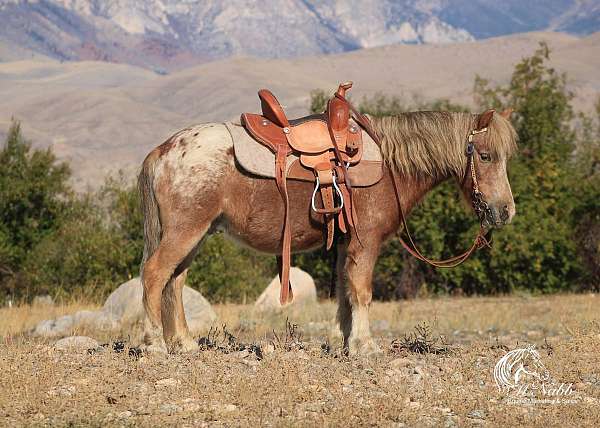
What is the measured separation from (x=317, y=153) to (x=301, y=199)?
0.47m

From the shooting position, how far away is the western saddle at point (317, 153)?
8023 millimetres

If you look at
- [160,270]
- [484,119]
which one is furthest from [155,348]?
[484,119]

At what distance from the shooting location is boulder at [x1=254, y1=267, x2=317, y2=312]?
1819cm

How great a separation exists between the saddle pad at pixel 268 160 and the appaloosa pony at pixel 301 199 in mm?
76

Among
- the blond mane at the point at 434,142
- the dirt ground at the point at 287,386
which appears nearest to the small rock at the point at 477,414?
the dirt ground at the point at 287,386

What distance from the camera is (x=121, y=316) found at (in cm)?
1336

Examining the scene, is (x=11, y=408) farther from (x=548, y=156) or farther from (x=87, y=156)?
(x=87, y=156)

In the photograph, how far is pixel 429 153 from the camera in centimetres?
845

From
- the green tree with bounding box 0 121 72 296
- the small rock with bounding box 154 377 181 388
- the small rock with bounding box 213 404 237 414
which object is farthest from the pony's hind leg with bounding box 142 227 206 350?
the green tree with bounding box 0 121 72 296

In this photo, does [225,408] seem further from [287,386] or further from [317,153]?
[317,153]

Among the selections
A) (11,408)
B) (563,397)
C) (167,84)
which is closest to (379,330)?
(563,397)

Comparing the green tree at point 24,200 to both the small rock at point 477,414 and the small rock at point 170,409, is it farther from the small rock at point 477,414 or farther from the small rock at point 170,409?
the small rock at point 477,414

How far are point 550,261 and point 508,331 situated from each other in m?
13.2

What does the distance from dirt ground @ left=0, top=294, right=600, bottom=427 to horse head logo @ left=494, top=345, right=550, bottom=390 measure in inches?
3.9
